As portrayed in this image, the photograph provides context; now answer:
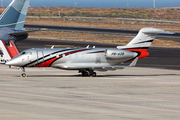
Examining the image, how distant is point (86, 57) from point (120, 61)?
12.9 ft

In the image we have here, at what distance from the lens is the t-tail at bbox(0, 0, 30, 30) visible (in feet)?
194

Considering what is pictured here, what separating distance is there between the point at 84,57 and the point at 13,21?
21254 mm

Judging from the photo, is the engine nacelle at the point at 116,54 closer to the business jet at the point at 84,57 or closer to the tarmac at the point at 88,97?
the business jet at the point at 84,57

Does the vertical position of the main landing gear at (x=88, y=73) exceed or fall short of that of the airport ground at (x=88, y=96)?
it exceeds it

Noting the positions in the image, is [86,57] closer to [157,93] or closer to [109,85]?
[109,85]

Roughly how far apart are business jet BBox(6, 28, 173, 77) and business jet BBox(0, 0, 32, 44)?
1689 cm

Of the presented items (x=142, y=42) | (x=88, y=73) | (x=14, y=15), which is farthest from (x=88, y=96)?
(x=14, y=15)

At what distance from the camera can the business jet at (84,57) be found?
136 feet

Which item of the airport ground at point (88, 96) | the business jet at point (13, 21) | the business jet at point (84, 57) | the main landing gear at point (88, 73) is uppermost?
the business jet at point (13, 21)

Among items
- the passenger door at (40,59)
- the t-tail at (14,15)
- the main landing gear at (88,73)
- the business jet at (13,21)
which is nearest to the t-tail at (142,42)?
the main landing gear at (88,73)

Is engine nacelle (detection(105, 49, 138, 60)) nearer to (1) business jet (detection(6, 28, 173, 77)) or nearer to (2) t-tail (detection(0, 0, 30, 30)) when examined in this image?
(1) business jet (detection(6, 28, 173, 77))

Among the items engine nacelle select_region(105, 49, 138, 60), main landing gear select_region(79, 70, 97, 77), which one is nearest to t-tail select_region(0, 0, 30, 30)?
main landing gear select_region(79, 70, 97, 77)

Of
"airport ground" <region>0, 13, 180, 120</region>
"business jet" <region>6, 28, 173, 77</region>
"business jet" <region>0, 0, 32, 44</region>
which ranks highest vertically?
"business jet" <region>0, 0, 32, 44</region>

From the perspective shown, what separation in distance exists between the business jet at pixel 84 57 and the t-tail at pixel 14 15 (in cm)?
1888
